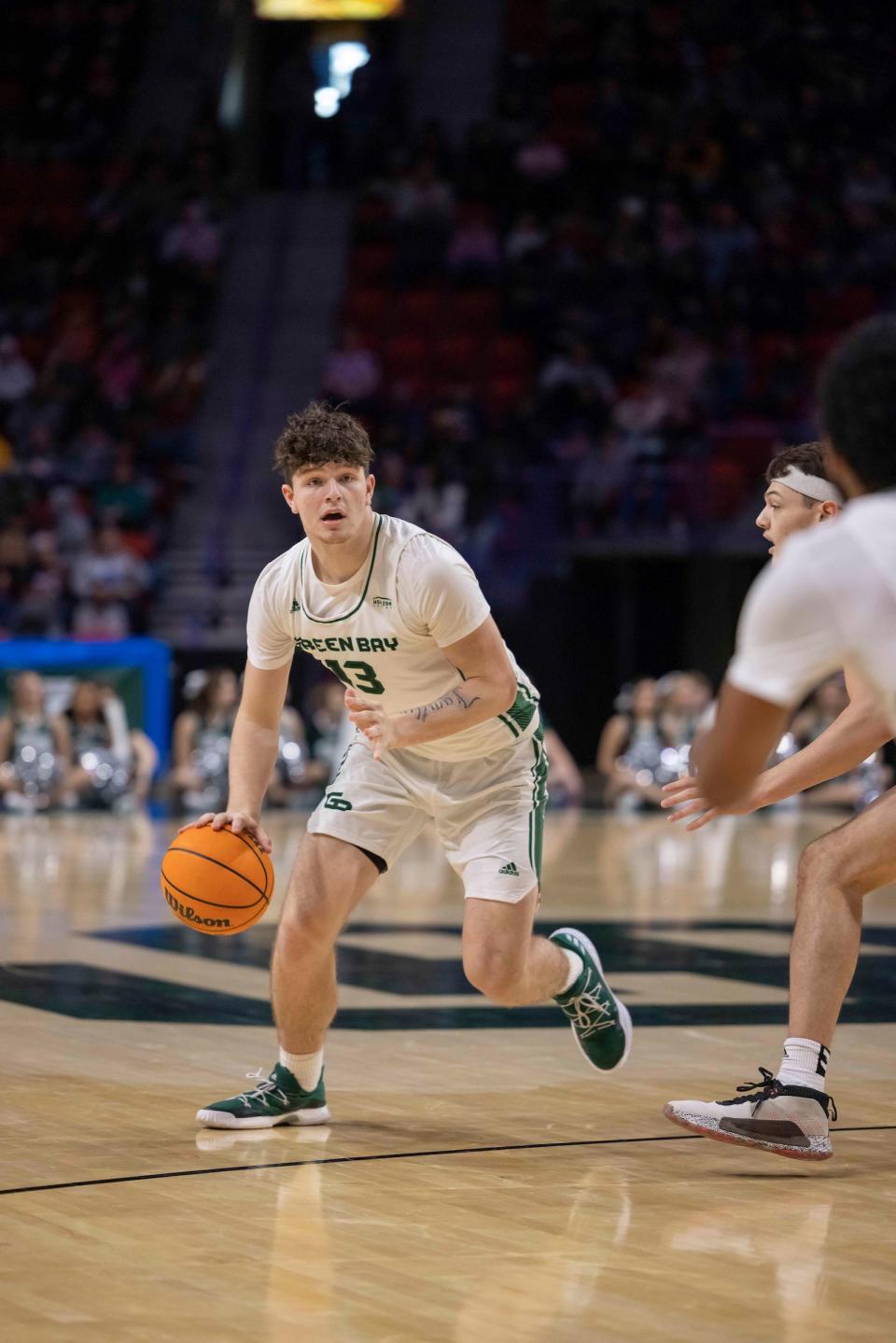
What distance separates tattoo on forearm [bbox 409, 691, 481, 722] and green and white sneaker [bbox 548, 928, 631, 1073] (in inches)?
40.1

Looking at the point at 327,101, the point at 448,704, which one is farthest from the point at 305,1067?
the point at 327,101

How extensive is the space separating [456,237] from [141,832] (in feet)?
35.9

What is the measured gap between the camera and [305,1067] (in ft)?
18.2

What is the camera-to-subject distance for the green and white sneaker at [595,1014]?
20.0ft

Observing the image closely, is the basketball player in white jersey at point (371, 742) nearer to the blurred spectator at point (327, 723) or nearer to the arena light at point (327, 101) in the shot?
the blurred spectator at point (327, 723)

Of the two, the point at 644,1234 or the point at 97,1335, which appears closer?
the point at 97,1335

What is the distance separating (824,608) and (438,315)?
2153 centimetres

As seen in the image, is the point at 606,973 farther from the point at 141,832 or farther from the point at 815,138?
the point at 815,138

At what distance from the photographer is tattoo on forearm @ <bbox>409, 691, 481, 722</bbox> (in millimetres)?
5340

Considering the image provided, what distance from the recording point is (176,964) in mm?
8867

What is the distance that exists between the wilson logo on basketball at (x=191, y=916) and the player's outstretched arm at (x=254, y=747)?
8.3 inches

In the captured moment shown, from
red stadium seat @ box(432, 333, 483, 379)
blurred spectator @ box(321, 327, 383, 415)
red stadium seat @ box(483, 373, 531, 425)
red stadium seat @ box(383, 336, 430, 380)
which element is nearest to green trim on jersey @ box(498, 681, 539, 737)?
red stadium seat @ box(483, 373, 531, 425)

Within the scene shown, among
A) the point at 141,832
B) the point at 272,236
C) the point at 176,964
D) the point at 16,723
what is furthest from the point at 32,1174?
the point at 272,236

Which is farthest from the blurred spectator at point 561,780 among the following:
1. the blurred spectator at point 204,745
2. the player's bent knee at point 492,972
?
the player's bent knee at point 492,972
